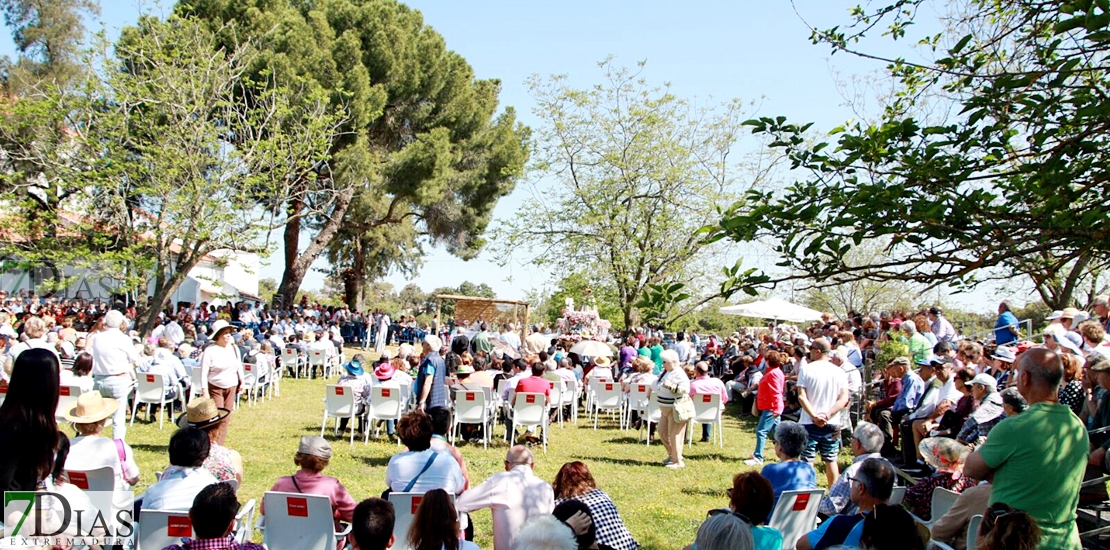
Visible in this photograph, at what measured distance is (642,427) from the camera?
12.2 metres

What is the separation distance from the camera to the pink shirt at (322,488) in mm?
4703

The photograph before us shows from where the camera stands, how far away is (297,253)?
2948cm

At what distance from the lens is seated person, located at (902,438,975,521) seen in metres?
5.47

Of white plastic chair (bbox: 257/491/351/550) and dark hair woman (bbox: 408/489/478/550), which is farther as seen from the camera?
white plastic chair (bbox: 257/491/351/550)

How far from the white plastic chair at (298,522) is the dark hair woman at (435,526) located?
1.03 m

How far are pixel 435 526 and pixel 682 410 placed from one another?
596cm

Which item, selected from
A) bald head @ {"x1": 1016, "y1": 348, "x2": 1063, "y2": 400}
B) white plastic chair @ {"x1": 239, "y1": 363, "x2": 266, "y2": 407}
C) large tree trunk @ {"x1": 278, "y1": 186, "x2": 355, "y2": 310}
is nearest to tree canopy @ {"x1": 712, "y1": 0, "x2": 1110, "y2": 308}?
bald head @ {"x1": 1016, "y1": 348, "x2": 1063, "y2": 400}

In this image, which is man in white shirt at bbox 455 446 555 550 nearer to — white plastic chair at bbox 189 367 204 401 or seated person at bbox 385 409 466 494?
seated person at bbox 385 409 466 494

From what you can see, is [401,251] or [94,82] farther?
[401,251]

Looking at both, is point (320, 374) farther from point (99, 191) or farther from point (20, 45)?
point (20, 45)

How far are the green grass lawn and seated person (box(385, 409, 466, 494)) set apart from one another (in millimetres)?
1200

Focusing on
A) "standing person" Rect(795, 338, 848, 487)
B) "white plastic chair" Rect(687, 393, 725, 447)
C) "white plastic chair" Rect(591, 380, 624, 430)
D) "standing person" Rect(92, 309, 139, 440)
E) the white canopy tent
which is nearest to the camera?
"standing person" Rect(795, 338, 848, 487)

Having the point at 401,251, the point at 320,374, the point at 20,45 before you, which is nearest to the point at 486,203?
the point at 401,251

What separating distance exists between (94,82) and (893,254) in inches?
682
